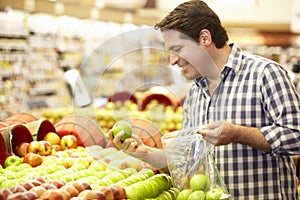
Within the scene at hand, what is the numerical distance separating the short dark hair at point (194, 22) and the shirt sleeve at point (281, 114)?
38 centimetres

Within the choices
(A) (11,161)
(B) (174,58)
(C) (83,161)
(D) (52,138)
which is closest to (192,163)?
(B) (174,58)

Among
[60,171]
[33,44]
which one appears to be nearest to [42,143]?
[60,171]

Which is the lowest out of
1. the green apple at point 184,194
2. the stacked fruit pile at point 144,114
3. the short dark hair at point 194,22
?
the stacked fruit pile at point 144,114

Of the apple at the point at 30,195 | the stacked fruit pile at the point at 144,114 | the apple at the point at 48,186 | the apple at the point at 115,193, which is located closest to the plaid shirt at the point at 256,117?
the apple at the point at 115,193

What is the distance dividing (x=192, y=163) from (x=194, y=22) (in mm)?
767

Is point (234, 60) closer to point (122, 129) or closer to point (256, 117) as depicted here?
point (256, 117)

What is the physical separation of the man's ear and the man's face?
44mm

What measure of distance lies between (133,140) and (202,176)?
45 centimetres

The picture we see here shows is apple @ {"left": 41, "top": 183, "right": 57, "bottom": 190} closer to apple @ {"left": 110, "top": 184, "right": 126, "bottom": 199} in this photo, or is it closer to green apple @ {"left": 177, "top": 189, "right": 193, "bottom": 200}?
apple @ {"left": 110, "top": 184, "right": 126, "bottom": 199}

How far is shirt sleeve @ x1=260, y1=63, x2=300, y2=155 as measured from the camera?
2.68 metres

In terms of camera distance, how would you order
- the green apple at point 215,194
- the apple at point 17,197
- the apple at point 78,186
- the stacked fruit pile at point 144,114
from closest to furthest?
the apple at point 17,197 → the apple at point 78,186 → the green apple at point 215,194 → the stacked fruit pile at point 144,114

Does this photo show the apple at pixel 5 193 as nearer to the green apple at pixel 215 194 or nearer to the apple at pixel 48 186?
the apple at pixel 48 186

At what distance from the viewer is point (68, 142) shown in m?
3.60

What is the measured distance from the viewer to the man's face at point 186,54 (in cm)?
288
